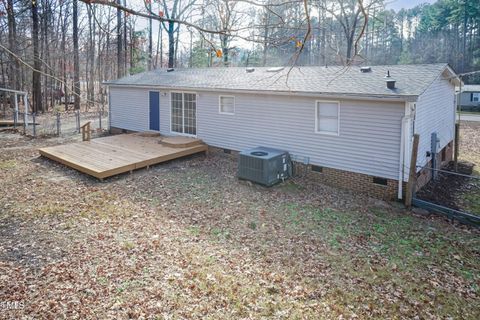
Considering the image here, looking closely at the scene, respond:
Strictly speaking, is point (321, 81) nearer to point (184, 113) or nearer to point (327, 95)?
point (327, 95)

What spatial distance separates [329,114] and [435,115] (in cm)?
379

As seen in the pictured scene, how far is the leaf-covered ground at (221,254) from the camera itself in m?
4.78

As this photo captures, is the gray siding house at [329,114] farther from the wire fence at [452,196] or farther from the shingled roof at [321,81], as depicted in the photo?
the wire fence at [452,196]

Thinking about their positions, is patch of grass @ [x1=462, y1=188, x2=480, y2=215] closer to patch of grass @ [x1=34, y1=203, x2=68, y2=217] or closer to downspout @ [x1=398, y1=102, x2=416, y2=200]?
downspout @ [x1=398, y1=102, x2=416, y2=200]

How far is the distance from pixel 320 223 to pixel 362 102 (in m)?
3.58

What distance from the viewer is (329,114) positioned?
10055 millimetres

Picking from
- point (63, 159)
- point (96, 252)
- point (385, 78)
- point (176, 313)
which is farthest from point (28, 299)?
point (385, 78)

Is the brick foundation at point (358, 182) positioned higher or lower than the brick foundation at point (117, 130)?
lower

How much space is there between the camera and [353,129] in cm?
953

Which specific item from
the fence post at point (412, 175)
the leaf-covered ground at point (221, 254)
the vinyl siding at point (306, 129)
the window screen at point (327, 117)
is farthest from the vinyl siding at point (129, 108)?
the fence post at point (412, 175)

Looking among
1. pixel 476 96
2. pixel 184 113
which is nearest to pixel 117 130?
pixel 184 113

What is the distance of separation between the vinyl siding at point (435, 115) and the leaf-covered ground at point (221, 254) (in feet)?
8.21

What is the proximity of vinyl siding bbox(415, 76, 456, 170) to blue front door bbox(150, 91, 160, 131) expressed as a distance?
9.57 metres

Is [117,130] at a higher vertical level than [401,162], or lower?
higher
